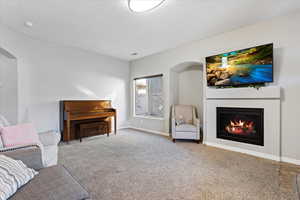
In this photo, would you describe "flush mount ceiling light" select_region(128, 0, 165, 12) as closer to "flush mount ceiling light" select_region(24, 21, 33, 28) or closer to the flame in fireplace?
"flush mount ceiling light" select_region(24, 21, 33, 28)

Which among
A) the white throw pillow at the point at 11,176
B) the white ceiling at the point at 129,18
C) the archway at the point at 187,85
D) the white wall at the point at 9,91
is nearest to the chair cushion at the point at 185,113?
the archway at the point at 187,85

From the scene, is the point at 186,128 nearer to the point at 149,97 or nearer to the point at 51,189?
the point at 149,97

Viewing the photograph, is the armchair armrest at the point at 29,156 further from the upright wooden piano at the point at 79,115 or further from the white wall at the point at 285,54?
the white wall at the point at 285,54

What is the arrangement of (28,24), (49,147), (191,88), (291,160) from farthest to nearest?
(191,88) < (28,24) < (291,160) < (49,147)

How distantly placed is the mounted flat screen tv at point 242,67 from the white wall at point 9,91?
14.4 ft

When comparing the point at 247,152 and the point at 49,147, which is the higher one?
the point at 49,147

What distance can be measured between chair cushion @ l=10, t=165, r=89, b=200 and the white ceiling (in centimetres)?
230

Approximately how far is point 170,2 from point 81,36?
2217 millimetres

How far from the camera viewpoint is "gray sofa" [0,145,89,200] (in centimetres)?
94

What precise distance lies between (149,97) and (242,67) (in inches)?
120

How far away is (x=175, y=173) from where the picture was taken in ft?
6.96

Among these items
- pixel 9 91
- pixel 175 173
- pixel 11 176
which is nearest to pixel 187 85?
pixel 175 173

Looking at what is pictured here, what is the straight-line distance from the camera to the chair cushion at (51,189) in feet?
3.06

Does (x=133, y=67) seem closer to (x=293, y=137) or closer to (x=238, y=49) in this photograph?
(x=238, y=49)
